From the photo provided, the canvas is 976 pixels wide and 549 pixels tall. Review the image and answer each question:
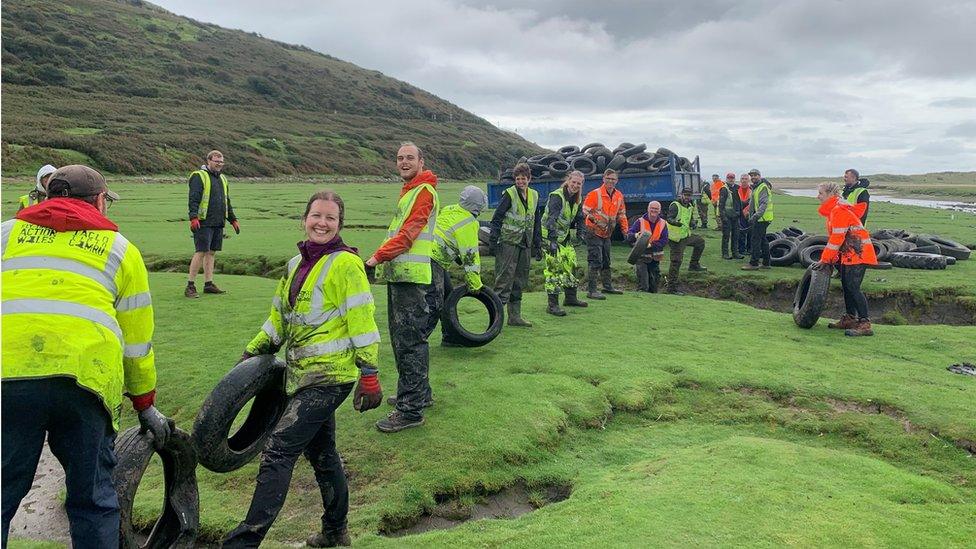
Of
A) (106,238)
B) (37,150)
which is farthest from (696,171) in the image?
(37,150)

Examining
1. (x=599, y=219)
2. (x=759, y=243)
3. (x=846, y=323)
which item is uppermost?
(x=599, y=219)

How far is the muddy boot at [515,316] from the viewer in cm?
941

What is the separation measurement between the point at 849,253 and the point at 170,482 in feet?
31.3

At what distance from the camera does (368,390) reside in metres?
3.89

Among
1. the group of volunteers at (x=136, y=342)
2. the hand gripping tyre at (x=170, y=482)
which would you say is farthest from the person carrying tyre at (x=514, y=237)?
the hand gripping tyre at (x=170, y=482)

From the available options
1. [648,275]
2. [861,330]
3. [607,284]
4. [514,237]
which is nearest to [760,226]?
[648,275]

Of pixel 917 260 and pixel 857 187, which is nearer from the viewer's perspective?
pixel 857 187

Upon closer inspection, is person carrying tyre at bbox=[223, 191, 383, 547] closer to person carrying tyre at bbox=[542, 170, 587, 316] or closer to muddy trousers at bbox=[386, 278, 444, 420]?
muddy trousers at bbox=[386, 278, 444, 420]

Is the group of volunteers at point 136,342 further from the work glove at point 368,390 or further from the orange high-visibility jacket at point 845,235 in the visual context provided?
the orange high-visibility jacket at point 845,235

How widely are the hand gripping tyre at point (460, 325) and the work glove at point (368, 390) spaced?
12.6ft

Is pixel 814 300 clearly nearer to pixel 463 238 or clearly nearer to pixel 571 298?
pixel 571 298

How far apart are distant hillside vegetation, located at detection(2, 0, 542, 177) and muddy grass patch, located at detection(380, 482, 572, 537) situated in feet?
159

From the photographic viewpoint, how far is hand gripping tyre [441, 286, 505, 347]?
7805mm

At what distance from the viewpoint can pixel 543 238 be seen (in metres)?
10.7
